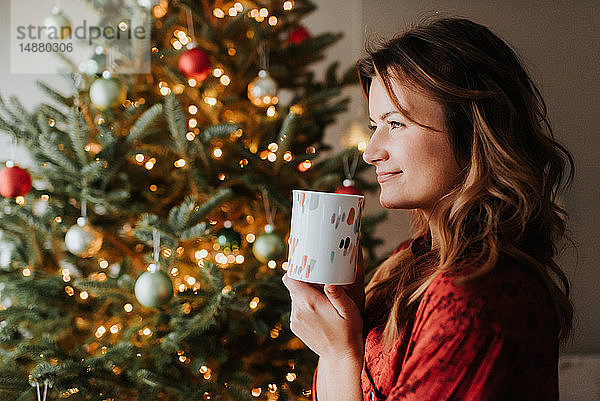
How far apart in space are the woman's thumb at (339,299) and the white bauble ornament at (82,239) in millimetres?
742

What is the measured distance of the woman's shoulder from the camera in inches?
25.8

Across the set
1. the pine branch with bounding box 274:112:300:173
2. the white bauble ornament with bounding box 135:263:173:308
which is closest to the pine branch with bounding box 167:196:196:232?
the white bauble ornament with bounding box 135:263:173:308

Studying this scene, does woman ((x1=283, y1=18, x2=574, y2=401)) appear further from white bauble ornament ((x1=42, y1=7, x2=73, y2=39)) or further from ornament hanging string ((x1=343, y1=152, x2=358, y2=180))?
white bauble ornament ((x1=42, y1=7, x2=73, y2=39))

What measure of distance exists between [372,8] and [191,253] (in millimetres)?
1331

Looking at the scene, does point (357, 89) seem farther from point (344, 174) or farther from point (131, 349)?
point (131, 349)

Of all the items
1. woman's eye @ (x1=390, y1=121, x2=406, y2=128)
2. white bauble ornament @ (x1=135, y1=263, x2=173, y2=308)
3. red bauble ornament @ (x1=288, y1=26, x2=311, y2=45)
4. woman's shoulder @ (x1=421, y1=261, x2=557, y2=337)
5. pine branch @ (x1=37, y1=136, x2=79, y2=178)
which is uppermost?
red bauble ornament @ (x1=288, y1=26, x2=311, y2=45)

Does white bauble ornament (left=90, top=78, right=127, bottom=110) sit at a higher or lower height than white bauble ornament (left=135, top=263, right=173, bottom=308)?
higher

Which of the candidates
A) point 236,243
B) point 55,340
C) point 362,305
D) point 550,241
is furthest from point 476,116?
point 55,340

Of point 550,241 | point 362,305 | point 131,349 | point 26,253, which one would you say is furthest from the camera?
point 26,253

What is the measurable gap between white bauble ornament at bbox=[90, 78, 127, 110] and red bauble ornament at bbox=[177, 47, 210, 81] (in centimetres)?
16

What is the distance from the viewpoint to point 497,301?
0.66m

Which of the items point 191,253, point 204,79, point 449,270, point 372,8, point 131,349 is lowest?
point 131,349

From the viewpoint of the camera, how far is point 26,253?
152 cm

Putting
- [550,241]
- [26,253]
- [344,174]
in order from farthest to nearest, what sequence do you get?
[344,174]
[26,253]
[550,241]
